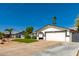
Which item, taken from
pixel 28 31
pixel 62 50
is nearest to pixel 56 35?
pixel 62 50

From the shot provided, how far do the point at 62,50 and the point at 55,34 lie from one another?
23.1 inches

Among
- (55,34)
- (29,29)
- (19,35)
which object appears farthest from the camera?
(55,34)

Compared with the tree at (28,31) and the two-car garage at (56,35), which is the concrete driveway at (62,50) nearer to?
the two-car garage at (56,35)

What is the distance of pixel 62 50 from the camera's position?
35.8 ft

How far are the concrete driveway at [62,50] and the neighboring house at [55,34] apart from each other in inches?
8.4

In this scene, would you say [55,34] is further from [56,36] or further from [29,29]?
[29,29]

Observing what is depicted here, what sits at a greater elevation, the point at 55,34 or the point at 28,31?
the point at 28,31

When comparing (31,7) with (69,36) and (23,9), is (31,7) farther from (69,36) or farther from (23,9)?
(69,36)

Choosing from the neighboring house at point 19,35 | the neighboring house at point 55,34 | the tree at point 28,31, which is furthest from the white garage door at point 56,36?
the neighboring house at point 19,35

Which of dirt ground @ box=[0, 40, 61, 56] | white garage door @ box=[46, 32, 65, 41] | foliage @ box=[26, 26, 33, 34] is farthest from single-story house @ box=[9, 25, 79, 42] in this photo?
dirt ground @ box=[0, 40, 61, 56]

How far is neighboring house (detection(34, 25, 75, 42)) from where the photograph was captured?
36.1ft

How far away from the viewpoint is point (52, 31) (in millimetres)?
11172

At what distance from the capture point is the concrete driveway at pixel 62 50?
35.3 feet

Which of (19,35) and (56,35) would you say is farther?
(56,35)
